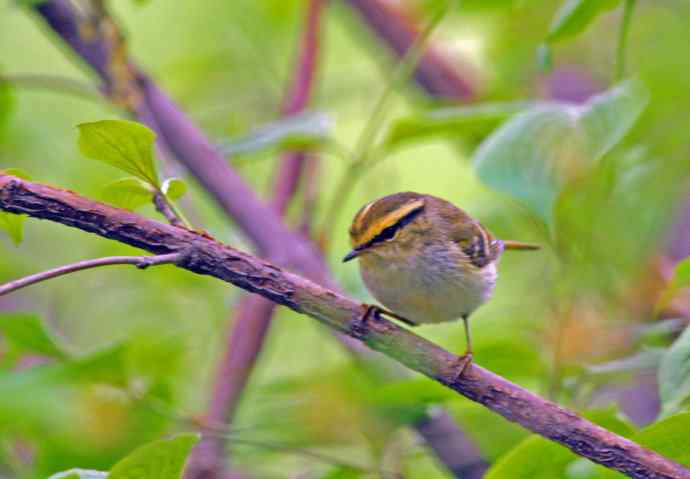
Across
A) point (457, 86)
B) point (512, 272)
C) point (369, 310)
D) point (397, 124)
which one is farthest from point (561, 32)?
point (457, 86)

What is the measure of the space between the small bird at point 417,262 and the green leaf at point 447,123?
0.13 m

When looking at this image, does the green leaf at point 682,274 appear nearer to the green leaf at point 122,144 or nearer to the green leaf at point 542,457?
the green leaf at point 542,457

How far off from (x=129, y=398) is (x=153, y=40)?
2099 mm

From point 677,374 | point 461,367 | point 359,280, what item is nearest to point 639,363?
point 677,374

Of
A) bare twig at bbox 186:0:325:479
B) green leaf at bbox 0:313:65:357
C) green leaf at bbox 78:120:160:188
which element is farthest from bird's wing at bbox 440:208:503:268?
green leaf at bbox 78:120:160:188

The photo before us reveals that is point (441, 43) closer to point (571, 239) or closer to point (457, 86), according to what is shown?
point (457, 86)

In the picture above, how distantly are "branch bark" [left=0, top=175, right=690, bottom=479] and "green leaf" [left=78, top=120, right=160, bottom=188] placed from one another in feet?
0.27

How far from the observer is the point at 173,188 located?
1062 millimetres

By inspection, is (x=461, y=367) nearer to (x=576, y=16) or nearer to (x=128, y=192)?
(x=128, y=192)

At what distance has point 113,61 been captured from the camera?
6.18ft

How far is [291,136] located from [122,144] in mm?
638

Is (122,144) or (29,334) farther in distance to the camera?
(29,334)

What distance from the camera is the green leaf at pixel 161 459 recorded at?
3.18ft

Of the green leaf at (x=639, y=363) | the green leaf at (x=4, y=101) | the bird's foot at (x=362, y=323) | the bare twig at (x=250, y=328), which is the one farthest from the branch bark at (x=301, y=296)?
the green leaf at (x=4, y=101)
